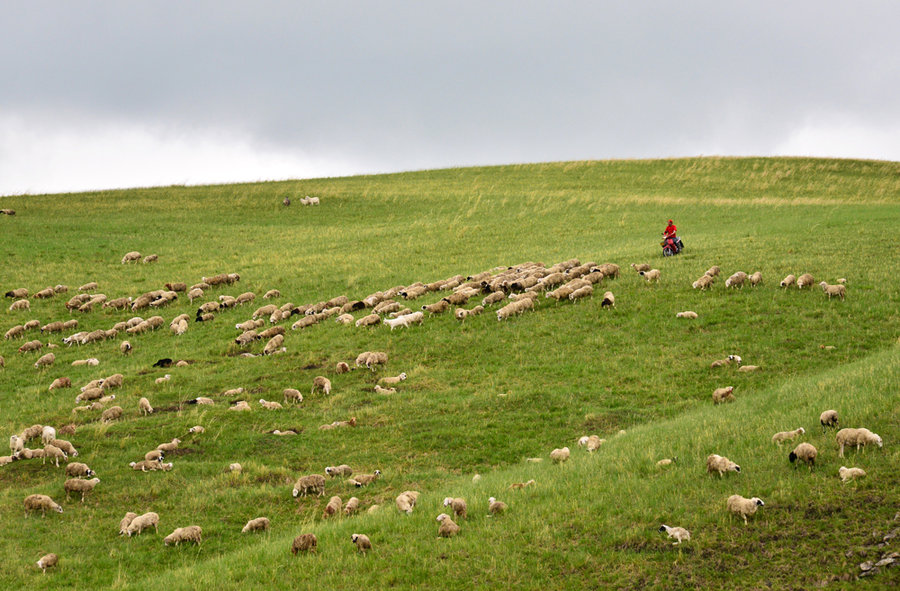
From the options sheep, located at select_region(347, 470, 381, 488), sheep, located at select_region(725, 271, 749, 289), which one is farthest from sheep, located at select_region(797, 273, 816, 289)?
sheep, located at select_region(347, 470, 381, 488)

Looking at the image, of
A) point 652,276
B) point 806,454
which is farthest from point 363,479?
point 652,276

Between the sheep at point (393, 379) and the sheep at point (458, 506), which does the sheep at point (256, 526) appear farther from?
the sheep at point (393, 379)

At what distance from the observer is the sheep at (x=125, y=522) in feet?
50.1

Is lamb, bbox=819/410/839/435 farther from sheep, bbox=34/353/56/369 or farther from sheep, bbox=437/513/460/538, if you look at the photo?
sheep, bbox=34/353/56/369

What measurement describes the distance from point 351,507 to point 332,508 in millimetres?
379

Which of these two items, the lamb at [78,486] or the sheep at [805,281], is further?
the sheep at [805,281]

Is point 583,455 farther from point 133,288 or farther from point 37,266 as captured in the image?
point 37,266

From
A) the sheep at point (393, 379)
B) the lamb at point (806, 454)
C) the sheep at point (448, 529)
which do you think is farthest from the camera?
the sheep at point (393, 379)

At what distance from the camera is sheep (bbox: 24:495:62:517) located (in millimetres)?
16094

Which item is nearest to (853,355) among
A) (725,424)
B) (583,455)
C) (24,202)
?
(725,424)

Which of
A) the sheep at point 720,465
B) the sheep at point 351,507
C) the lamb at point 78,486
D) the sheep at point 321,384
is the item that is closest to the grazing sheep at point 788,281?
the sheep at point 720,465

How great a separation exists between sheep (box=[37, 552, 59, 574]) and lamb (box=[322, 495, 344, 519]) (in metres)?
4.84

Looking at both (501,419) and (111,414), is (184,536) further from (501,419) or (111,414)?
(501,419)

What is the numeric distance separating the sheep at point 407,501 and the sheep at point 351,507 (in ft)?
3.00
